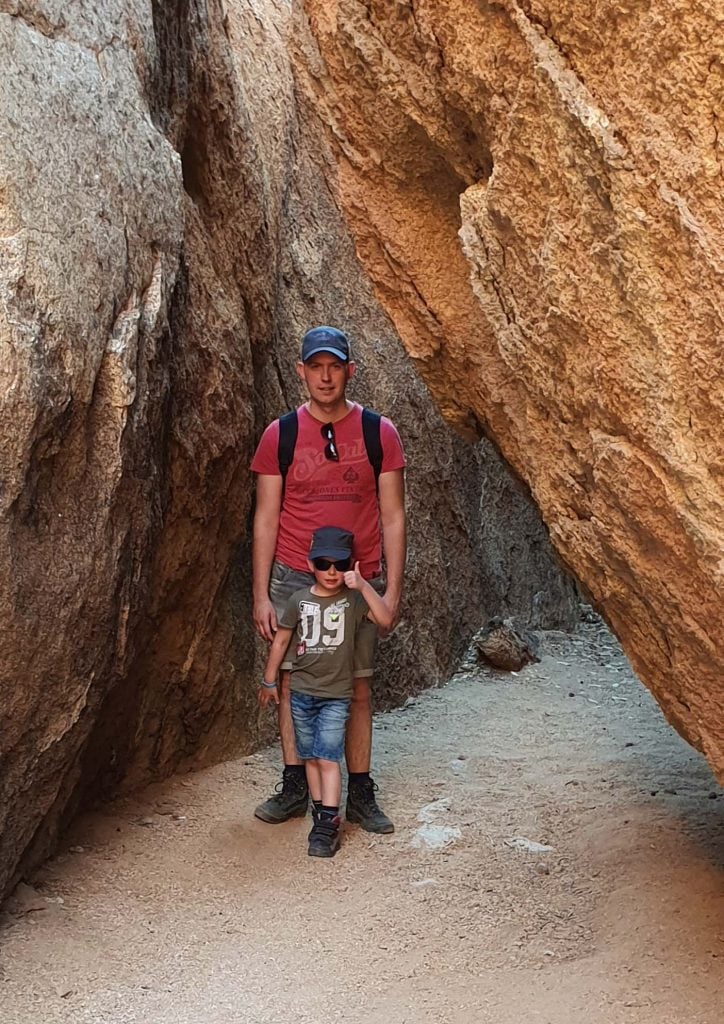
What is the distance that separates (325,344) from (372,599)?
96cm

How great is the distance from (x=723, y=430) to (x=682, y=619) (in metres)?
0.67

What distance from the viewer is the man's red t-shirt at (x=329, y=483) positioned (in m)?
4.27

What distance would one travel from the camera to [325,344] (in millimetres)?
4125

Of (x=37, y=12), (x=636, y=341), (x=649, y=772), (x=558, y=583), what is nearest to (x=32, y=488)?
(x=37, y=12)

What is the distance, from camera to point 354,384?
651cm

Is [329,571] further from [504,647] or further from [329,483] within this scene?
[504,647]

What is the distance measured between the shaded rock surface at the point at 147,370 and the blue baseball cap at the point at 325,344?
1.72ft

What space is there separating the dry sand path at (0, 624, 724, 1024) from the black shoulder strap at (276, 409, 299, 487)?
4.69ft

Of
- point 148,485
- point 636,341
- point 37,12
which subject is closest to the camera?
point 636,341

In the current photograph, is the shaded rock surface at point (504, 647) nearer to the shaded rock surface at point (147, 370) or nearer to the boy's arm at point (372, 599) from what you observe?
the shaded rock surface at point (147, 370)

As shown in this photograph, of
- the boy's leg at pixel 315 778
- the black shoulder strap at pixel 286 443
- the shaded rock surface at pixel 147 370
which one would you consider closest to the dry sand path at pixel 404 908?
the boy's leg at pixel 315 778

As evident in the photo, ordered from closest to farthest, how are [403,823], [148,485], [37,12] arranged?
1. [37,12]
2. [148,485]
3. [403,823]

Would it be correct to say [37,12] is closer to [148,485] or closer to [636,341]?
[148,485]

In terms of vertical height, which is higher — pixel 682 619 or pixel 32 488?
pixel 32 488
